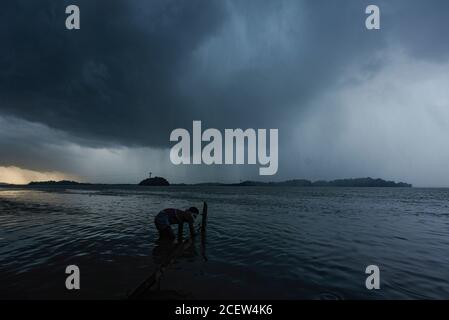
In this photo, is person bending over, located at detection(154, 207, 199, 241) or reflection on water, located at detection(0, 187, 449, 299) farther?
person bending over, located at detection(154, 207, 199, 241)

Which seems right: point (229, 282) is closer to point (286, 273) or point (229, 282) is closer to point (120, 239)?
point (286, 273)

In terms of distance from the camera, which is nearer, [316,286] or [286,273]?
[316,286]

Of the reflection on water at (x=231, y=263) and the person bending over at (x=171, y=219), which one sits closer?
the reflection on water at (x=231, y=263)

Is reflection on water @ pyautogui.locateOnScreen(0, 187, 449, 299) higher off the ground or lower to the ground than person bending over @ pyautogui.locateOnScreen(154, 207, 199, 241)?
lower

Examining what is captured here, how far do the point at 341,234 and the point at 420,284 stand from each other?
8.93 meters

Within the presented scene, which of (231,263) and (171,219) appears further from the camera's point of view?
(171,219)

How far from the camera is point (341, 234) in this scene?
1694 centimetres

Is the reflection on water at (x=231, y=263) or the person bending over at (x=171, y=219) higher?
the person bending over at (x=171, y=219)

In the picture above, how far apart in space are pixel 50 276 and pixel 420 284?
12837mm

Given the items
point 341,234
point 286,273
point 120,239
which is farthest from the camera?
point 341,234

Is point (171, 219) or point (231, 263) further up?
point (171, 219)
